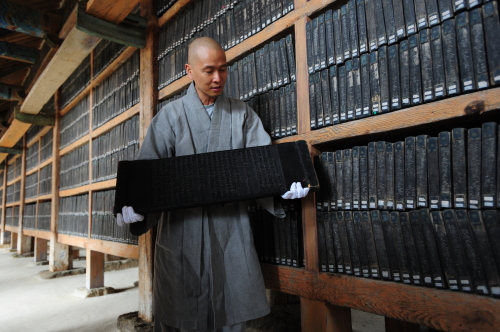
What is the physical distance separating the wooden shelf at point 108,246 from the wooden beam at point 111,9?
1851 millimetres

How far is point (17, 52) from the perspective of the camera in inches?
189

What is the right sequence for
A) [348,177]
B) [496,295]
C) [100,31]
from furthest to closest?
[100,31]
[348,177]
[496,295]

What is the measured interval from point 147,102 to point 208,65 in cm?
142

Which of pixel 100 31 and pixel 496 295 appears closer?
pixel 496 295

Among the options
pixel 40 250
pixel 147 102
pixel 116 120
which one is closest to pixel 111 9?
pixel 147 102

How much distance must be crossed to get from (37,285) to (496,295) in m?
4.86

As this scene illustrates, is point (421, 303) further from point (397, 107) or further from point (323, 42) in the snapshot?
point (323, 42)

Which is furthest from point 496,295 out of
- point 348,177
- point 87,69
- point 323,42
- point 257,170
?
point 87,69

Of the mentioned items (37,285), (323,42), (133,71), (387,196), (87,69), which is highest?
(87,69)

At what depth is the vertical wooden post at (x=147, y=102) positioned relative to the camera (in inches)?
99.0

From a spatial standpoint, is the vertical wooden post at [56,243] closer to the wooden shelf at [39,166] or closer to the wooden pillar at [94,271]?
the wooden shelf at [39,166]

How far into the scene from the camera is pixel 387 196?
1269mm

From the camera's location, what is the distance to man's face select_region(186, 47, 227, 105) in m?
1.43

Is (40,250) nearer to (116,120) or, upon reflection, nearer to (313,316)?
(116,120)
